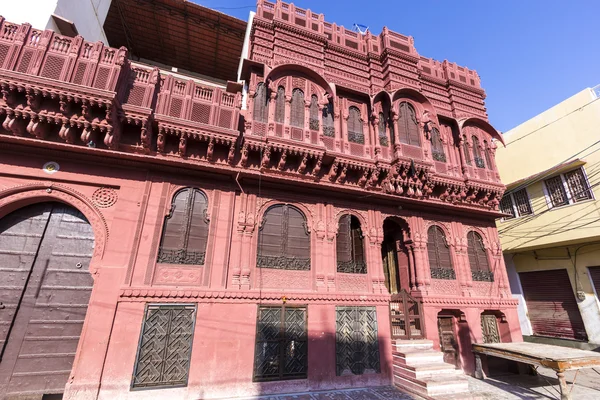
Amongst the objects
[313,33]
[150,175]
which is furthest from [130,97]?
[313,33]

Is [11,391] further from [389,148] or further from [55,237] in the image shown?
[389,148]

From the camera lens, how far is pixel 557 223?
1286 centimetres

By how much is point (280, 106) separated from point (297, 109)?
24.3 inches

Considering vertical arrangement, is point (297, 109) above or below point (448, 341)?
above

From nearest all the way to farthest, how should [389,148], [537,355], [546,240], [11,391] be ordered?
[11,391] < [537,355] < [389,148] < [546,240]

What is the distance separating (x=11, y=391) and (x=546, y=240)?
63.5ft

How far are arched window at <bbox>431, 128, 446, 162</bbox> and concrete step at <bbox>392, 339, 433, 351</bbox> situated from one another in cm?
693

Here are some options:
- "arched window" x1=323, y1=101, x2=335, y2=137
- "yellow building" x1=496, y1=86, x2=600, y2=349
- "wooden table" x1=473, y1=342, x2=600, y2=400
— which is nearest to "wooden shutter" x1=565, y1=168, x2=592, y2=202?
"yellow building" x1=496, y1=86, x2=600, y2=349

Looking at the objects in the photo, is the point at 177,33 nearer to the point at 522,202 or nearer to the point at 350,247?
the point at 350,247

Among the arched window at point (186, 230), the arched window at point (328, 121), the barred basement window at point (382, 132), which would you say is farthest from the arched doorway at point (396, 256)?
the arched window at point (186, 230)

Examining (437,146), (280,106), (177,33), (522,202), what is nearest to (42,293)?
(280,106)

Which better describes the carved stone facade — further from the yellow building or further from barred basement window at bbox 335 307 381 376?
the yellow building

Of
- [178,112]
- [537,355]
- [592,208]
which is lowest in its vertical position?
[537,355]

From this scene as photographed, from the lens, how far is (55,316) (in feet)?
22.5
